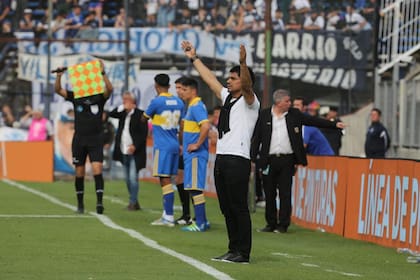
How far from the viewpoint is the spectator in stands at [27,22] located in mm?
31902

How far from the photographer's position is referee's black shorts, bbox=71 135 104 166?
58.1 ft

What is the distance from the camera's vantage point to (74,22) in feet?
105

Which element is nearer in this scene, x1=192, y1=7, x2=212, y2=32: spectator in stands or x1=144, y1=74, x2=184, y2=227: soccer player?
x1=144, y1=74, x2=184, y2=227: soccer player

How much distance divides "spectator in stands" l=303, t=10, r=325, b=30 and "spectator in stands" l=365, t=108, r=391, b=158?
496cm

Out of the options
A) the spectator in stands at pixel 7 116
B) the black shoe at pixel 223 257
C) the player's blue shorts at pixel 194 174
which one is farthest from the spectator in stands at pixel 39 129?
the black shoe at pixel 223 257

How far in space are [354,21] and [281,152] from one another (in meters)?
13.6

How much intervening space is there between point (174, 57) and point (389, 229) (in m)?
16.6

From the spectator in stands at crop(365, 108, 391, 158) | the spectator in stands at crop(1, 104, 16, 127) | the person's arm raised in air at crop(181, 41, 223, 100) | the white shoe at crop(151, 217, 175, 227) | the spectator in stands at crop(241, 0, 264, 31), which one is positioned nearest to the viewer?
the person's arm raised in air at crop(181, 41, 223, 100)

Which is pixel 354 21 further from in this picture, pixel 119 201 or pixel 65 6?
pixel 119 201

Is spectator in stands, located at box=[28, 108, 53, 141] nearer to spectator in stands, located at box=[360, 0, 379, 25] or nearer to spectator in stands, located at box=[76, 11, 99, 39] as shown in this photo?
spectator in stands, located at box=[76, 11, 99, 39]

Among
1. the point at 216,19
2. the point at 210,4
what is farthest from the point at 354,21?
the point at 210,4

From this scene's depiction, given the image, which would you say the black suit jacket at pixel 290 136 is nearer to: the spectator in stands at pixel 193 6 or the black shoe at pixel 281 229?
the black shoe at pixel 281 229

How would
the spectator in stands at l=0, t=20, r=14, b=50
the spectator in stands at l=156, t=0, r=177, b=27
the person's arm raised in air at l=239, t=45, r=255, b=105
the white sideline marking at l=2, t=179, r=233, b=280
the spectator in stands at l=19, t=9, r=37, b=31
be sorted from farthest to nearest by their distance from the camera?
the spectator in stands at l=19, t=9, r=37, b=31, the spectator in stands at l=0, t=20, r=14, b=50, the spectator in stands at l=156, t=0, r=177, b=27, the person's arm raised in air at l=239, t=45, r=255, b=105, the white sideline marking at l=2, t=179, r=233, b=280

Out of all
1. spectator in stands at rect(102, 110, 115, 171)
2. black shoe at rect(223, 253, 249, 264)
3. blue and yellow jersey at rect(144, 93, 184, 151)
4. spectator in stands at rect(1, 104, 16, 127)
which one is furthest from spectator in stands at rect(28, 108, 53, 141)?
black shoe at rect(223, 253, 249, 264)
